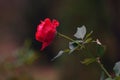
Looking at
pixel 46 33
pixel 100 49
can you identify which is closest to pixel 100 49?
pixel 100 49

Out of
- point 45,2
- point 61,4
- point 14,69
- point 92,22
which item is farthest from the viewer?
point 45,2

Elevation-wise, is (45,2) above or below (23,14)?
below

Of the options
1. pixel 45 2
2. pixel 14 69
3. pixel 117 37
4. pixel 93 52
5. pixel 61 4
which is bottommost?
pixel 93 52

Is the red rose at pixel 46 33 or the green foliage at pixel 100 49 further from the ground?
the red rose at pixel 46 33

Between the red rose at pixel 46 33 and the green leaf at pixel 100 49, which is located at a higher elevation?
the red rose at pixel 46 33

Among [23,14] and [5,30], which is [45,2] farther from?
[5,30]

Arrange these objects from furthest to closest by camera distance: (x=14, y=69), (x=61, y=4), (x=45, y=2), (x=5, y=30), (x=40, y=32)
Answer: (x=5, y=30)
(x=45, y=2)
(x=61, y=4)
(x=14, y=69)
(x=40, y=32)

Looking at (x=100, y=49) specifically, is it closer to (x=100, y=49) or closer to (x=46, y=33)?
(x=100, y=49)

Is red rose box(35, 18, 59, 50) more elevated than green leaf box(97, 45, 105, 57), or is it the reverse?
red rose box(35, 18, 59, 50)

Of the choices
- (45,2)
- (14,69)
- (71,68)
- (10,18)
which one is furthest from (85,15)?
(10,18)

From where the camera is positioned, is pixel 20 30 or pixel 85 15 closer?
pixel 85 15

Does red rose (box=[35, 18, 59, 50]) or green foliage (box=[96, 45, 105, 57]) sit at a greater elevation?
red rose (box=[35, 18, 59, 50])
